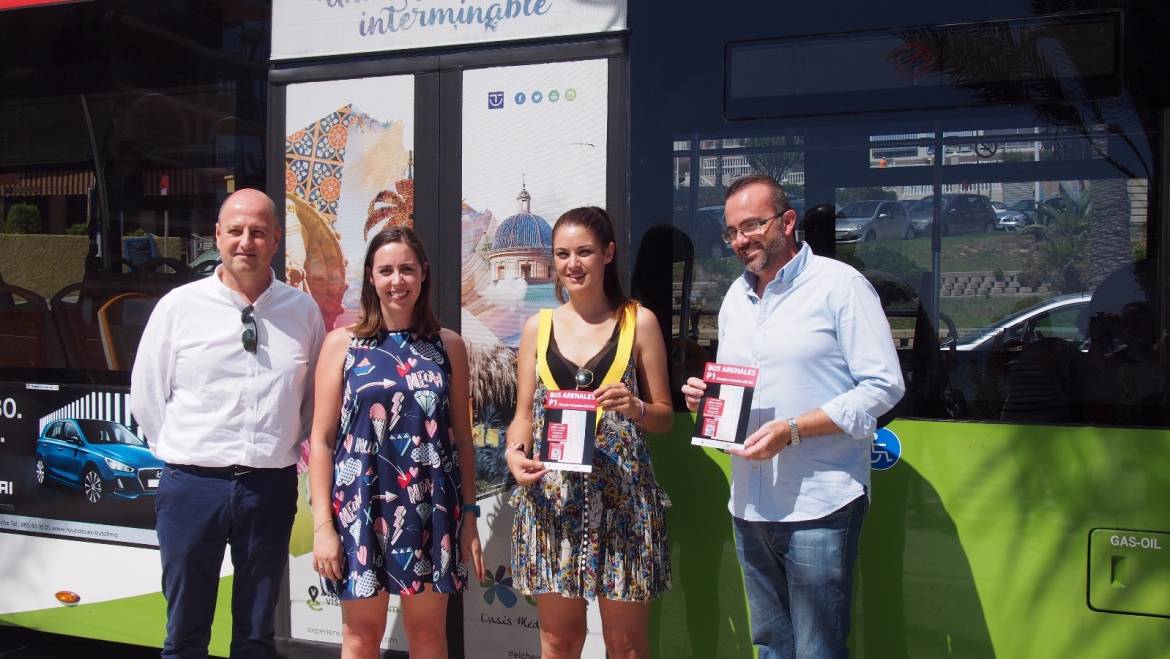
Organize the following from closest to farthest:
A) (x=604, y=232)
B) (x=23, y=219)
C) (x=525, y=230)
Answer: (x=604, y=232)
(x=525, y=230)
(x=23, y=219)

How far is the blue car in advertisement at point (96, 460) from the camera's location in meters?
3.82

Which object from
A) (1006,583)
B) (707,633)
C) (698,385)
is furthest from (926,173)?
(707,633)

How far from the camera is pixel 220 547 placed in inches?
111

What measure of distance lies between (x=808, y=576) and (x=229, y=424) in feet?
5.70

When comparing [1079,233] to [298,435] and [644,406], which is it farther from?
[298,435]

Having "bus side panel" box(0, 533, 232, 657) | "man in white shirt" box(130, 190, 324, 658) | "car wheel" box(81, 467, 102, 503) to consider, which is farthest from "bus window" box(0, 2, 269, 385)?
"man in white shirt" box(130, 190, 324, 658)

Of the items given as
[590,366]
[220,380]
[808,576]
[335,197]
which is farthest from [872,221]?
[220,380]

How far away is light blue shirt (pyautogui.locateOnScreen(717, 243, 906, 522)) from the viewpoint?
2.34 metres

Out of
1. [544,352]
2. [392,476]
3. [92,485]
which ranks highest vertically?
[544,352]

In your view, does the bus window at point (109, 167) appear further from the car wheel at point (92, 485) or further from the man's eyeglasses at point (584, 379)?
the man's eyeglasses at point (584, 379)

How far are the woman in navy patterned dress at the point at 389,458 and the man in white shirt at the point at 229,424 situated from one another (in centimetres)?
17

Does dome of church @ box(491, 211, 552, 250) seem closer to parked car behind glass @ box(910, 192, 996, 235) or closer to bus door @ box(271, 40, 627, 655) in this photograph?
bus door @ box(271, 40, 627, 655)

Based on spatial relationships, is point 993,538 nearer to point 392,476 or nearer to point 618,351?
point 618,351

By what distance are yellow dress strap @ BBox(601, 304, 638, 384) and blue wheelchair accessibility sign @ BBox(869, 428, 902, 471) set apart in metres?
0.85
